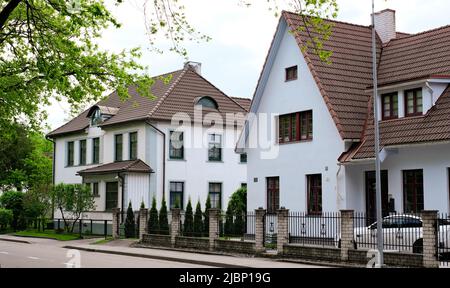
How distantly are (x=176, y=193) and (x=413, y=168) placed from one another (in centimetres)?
1877

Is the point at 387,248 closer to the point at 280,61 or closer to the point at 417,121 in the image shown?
the point at 417,121

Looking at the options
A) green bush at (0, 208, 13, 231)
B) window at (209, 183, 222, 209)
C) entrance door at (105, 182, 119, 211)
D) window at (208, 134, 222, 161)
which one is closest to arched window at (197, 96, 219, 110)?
window at (208, 134, 222, 161)

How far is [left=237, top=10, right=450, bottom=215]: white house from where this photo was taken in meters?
26.0

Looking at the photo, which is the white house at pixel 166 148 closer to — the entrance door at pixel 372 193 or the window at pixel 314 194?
the window at pixel 314 194

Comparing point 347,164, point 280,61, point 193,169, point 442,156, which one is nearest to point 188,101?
point 193,169

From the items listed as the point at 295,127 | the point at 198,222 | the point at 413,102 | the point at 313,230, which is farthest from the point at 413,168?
the point at 198,222

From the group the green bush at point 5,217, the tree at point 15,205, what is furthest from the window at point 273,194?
the green bush at point 5,217

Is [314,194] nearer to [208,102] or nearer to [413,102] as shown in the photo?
[413,102]

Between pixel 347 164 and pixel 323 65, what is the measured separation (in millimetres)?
5143

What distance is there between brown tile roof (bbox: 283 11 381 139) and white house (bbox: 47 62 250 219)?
12764 millimetres

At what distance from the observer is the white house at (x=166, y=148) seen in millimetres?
40719

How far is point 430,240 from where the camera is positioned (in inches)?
763

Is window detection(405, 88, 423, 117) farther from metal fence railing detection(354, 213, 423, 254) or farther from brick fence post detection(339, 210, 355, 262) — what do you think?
Result: brick fence post detection(339, 210, 355, 262)

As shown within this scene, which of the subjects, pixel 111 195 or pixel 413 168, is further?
pixel 111 195
